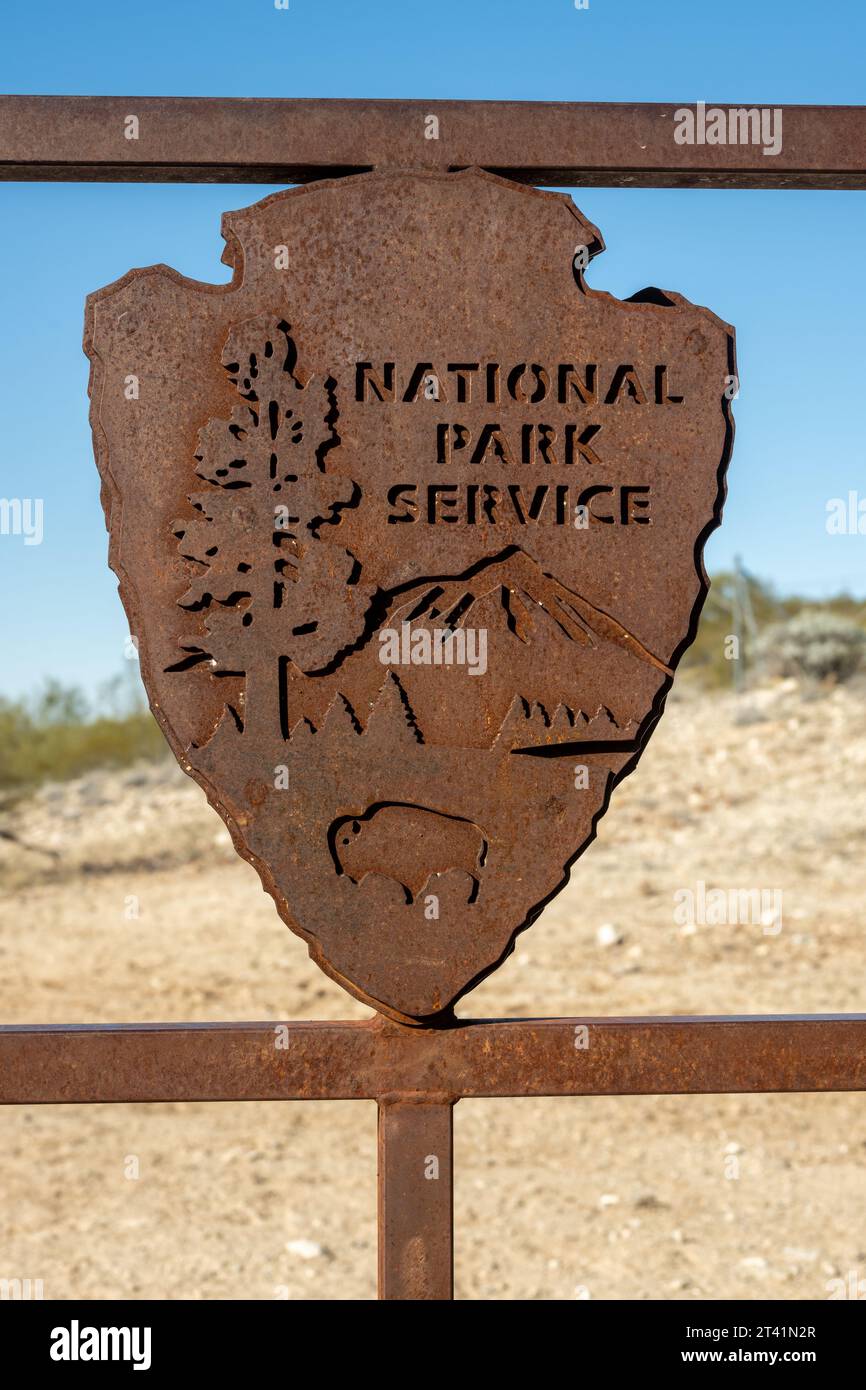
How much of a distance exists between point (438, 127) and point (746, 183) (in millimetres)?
559

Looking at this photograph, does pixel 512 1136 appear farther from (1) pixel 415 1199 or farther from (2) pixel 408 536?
(2) pixel 408 536

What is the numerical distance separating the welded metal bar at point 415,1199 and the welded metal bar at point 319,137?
155cm

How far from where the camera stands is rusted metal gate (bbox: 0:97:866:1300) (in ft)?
6.37

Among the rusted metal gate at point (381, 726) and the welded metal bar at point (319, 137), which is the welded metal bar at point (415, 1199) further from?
the welded metal bar at point (319, 137)

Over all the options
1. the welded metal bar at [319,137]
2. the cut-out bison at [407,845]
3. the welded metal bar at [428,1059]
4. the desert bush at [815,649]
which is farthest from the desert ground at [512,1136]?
the desert bush at [815,649]

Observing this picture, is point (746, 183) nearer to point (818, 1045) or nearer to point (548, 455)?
point (548, 455)

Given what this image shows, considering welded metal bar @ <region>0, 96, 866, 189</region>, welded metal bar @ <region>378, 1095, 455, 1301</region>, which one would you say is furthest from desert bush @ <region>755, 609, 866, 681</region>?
welded metal bar @ <region>378, 1095, 455, 1301</region>

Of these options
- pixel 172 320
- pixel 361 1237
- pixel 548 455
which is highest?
pixel 172 320

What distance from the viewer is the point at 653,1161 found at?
5145mm

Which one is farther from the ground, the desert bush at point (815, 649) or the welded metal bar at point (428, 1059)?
the desert bush at point (815, 649)

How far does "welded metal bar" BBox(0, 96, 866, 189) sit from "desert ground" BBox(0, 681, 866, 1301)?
2.69 meters

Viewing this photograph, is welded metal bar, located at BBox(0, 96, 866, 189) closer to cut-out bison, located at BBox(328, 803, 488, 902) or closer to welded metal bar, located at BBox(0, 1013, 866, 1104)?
cut-out bison, located at BBox(328, 803, 488, 902)

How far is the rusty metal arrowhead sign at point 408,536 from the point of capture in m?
1.94

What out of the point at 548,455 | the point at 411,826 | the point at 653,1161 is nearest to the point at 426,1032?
the point at 411,826
